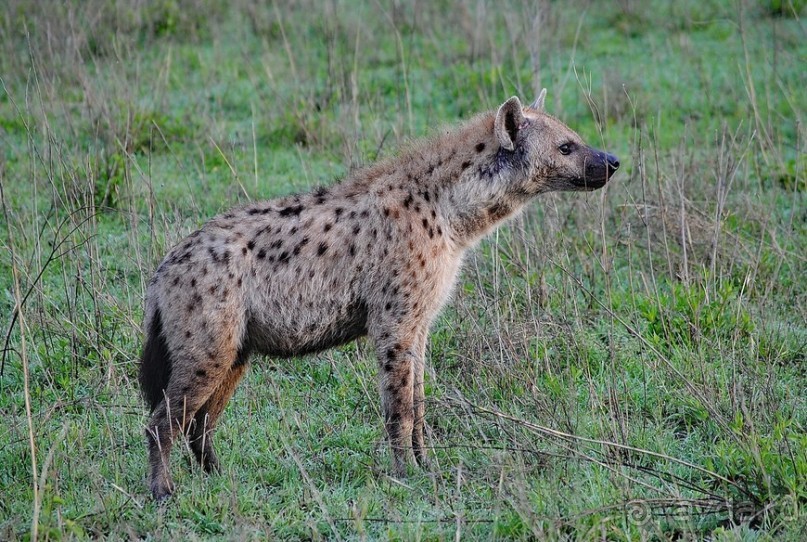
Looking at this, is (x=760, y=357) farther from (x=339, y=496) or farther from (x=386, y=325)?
(x=339, y=496)

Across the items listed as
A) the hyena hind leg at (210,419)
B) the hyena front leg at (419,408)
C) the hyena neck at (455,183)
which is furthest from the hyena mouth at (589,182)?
the hyena hind leg at (210,419)

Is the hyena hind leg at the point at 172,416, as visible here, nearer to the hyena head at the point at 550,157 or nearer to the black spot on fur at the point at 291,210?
the black spot on fur at the point at 291,210

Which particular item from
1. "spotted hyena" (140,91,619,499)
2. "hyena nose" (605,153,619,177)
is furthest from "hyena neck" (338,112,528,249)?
"hyena nose" (605,153,619,177)

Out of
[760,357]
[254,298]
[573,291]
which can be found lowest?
[760,357]

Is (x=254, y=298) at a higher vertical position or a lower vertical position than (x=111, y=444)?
higher

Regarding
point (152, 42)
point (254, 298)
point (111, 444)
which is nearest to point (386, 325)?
point (254, 298)

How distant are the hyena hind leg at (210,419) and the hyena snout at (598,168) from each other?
1527 mm

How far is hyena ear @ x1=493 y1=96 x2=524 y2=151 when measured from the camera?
4.17 m

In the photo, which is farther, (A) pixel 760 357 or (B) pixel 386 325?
(A) pixel 760 357

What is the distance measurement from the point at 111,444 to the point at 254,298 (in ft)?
2.65

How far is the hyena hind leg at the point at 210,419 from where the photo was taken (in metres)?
4.02

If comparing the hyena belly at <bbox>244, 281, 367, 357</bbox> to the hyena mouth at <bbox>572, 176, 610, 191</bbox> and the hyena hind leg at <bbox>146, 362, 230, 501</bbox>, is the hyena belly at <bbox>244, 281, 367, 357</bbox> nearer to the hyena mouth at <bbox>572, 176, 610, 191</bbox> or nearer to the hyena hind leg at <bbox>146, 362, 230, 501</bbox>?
the hyena hind leg at <bbox>146, 362, 230, 501</bbox>

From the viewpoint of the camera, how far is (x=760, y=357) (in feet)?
15.4

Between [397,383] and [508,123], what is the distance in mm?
1103
